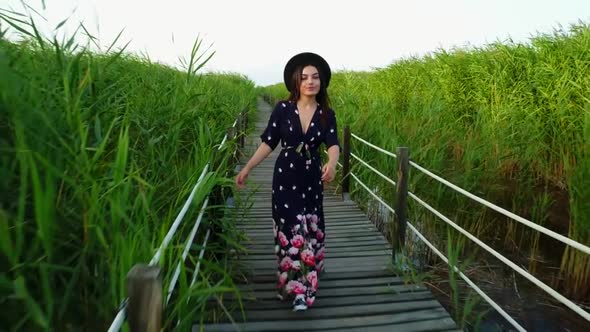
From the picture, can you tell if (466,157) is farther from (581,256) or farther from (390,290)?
(390,290)

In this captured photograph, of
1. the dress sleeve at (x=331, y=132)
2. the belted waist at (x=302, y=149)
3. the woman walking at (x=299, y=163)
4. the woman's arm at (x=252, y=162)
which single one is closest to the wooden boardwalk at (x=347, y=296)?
the woman walking at (x=299, y=163)

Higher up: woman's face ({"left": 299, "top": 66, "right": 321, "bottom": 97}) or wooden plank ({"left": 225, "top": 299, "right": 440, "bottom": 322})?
woman's face ({"left": 299, "top": 66, "right": 321, "bottom": 97})

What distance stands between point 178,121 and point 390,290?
185 cm

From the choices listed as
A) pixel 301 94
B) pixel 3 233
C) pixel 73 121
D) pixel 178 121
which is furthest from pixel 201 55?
pixel 3 233

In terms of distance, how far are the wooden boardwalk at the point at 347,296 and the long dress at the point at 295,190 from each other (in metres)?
0.16

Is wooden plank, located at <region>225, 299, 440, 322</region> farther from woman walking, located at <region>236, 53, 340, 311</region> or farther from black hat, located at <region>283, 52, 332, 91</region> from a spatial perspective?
black hat, located at <region>283, 52, 332, 91</region>

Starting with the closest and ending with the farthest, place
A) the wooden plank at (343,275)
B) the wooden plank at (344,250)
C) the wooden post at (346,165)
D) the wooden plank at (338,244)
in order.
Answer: the wooden plank at (343,275) < the wooden plank at (344,250) < the wooden plank at (338,244) < the wooden post at (346,165)

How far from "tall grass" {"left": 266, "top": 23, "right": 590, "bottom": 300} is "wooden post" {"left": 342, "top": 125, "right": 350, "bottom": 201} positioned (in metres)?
0.20

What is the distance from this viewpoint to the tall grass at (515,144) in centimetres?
416

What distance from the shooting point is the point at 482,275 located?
13.2 feet

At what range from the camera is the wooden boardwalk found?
2.38 m

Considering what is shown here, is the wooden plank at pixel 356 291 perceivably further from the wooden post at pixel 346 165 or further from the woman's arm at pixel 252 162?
the wooden post at pixel 346 165

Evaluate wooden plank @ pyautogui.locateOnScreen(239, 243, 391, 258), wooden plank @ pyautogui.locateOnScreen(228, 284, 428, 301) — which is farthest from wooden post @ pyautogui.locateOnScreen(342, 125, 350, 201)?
wooden plank @ pyautogui.locateOnScreen(228, 284, 428, 301)

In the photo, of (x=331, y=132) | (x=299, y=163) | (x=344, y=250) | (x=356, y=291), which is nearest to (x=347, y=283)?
(x=356, y=291)
